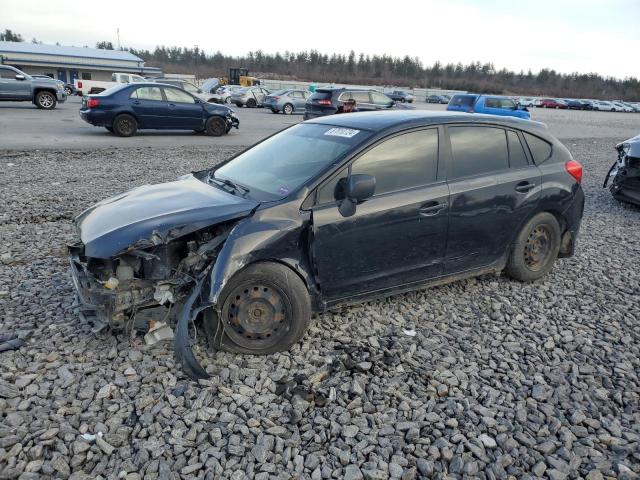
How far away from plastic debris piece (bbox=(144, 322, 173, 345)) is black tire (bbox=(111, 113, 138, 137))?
1282cm

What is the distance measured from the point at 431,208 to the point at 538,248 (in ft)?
5.18

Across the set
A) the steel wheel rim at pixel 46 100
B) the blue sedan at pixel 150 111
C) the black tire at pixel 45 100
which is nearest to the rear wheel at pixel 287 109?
the black tire at pixel 45 100

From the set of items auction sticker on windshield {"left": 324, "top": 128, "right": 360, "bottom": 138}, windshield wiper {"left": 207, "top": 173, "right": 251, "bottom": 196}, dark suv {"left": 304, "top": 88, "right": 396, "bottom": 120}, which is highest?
auction sticker on windshield {"left": 324, "top": 128, "right": 360, "bottom": 138}

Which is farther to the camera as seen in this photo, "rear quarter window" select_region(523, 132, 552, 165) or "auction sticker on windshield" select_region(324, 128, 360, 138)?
"rear quarter window" select_region(523, 132, 552, 165)

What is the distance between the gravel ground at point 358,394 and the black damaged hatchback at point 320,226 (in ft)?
0.92

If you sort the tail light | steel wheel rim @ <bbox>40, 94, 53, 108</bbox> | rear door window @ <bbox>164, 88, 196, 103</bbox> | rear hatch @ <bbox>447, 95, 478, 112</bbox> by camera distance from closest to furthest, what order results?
1. the tail light
2. rear door window @ <bbox>164, 88, 196, 103</bbox>
3. steel wheel rim @ <bbox>40, 94, 53, 108</bbox>
4. rear hatch @ <bbox>447, 95, 478, 112</bbox>

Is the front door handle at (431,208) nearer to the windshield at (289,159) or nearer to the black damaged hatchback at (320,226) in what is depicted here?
the black damaged hatchback at (320,226)

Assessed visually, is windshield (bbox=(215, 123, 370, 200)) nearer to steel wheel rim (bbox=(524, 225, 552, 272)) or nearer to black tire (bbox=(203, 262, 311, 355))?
black tire (bbox=(203, 262, 311, 355))

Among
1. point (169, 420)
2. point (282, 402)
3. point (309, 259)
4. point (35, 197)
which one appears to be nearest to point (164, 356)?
point (169, 420)

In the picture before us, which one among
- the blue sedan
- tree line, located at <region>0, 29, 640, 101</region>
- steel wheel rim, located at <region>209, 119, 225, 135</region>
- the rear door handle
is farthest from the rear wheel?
tree line, located at <region>0, 29, 640, 101</region>

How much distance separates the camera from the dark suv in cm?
1975

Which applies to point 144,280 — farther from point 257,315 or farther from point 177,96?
point 177,96

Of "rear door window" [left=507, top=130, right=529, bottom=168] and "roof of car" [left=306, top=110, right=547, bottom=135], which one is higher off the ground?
"roof of car" [left=306, top=110, right=547, bottom=135]

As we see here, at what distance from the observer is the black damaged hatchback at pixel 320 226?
11.6 ft
